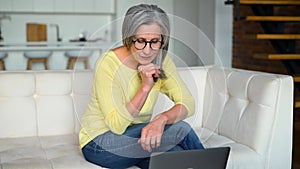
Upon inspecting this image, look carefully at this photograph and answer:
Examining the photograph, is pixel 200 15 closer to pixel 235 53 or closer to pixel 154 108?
pixel 235 53

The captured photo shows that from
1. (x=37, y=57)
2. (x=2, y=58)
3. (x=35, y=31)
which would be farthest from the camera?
(x=35, y=31)

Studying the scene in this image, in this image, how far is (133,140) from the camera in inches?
80.4

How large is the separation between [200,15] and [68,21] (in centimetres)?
243

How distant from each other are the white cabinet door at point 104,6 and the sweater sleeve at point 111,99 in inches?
242

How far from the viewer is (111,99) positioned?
2018 mm

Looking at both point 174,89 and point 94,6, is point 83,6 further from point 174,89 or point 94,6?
point 174,89

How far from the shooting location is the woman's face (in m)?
1.97

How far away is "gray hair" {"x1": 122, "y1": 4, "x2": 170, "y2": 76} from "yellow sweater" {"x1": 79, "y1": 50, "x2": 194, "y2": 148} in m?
0.11

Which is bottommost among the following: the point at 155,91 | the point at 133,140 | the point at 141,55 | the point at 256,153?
the point at 256,153

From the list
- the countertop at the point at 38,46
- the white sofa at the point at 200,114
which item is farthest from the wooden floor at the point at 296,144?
the countertop at the point at 38,46

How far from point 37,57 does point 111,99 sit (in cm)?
518

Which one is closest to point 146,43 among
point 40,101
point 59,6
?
point 40,101

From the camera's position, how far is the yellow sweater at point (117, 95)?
202cm

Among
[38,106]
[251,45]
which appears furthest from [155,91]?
[251,45]
